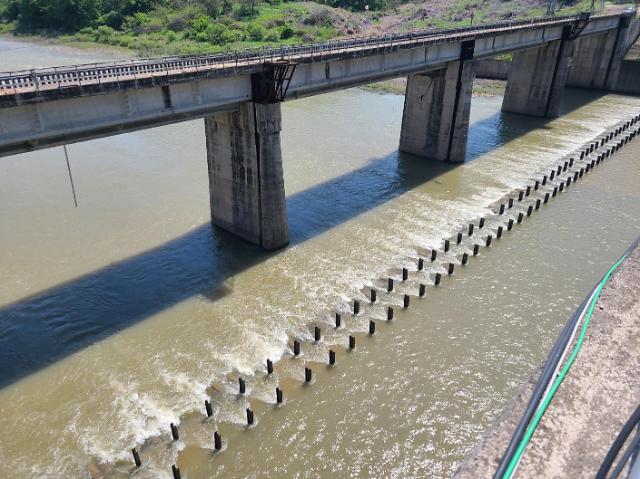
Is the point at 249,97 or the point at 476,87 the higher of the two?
the point at 249,97

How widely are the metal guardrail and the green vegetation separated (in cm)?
6187

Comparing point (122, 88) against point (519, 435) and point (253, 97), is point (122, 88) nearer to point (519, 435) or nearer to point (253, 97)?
point (253, 97)

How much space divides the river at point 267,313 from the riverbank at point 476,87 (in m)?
30.3

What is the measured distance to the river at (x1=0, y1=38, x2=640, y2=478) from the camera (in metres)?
16.4

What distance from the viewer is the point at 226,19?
106375 millimetres

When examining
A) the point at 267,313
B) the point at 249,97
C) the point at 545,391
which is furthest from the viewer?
the point at 249,97

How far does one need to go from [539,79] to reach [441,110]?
23.2m

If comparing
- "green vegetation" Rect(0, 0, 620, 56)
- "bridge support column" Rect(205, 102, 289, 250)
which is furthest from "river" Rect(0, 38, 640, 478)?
"green vegetation" Rect(0, 0, 620, 56)

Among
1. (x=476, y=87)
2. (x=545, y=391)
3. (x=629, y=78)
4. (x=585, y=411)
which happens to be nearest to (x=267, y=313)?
(x=545, y=391)

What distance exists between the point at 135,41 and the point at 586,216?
3849 inches

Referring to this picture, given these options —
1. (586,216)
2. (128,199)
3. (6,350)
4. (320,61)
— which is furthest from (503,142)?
(6,350)

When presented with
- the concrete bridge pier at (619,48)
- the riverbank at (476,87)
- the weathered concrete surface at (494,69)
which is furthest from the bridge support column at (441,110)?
the concrete bridge pier at (619,48)

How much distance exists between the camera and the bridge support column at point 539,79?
55406 mm

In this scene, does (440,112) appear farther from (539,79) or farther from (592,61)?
(592,61)
